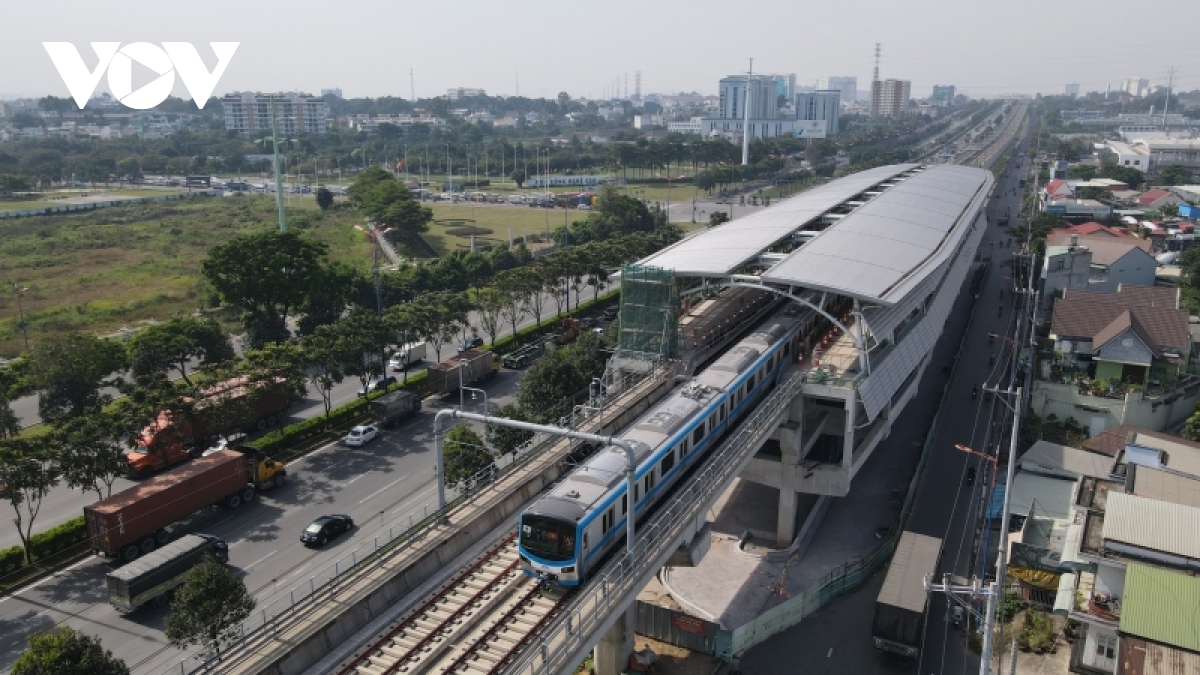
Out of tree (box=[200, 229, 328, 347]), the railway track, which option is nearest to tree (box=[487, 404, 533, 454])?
the railway track

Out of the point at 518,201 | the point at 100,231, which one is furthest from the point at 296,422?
the point at 518,201

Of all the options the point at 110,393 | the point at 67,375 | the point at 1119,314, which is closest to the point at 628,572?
the point at 67,375

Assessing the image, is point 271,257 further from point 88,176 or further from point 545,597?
point 88,176

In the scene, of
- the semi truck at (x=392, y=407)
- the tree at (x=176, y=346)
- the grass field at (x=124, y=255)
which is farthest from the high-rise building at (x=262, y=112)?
the semi truck at (x=392, y=407)

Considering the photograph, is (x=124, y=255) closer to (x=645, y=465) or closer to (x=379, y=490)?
(x=379, y=490)

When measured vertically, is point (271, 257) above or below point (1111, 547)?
above
